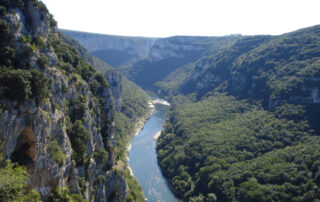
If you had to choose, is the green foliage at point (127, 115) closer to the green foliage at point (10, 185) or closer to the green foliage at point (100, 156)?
the green foliage at point (100, 156)

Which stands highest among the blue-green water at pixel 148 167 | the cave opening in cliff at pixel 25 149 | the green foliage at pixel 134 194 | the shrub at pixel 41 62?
the shrub at pixel 41 62

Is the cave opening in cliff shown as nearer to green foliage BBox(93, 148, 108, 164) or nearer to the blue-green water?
green foliage BBox(93, 148, 108, 164)

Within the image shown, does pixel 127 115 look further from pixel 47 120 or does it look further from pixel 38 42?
pixel 47 120

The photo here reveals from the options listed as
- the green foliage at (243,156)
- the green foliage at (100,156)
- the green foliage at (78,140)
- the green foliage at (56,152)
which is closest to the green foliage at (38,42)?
the green foliage at (78,140)

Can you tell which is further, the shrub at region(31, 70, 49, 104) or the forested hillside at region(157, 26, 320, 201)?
the forested hillside at region(157, 26, 320, 201)

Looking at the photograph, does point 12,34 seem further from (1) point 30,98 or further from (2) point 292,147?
(2) point 292,147

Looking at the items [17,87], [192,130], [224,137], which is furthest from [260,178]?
[17,87]

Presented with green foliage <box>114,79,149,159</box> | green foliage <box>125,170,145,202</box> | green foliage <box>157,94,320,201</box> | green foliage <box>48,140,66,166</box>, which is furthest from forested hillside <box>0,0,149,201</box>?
green foliage <box>114,79,149,159</box>

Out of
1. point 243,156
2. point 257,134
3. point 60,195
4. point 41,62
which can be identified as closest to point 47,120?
point 41,62
